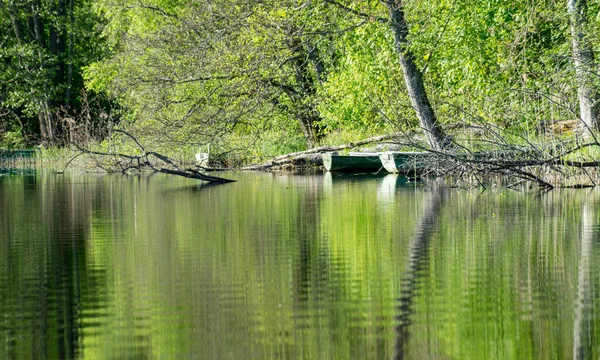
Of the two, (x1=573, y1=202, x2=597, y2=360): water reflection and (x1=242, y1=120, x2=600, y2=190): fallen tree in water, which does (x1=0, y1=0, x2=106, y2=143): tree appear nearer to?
(x1=242, y1=120, x2=600, y2=190): fallen tree in water

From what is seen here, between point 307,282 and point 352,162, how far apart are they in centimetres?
2030

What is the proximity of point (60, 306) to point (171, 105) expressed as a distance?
65.8 ft

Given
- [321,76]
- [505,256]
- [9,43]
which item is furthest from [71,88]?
[505,256]

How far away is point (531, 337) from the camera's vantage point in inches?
211

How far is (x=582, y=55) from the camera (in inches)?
685

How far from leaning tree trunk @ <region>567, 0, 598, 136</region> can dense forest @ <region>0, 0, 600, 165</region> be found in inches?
1.3

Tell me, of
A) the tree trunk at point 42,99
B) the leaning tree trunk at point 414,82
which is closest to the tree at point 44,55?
the tree trunk at point 42,99

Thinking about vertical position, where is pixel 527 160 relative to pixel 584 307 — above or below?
above

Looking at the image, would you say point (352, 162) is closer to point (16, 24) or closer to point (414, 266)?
point (414, 266)

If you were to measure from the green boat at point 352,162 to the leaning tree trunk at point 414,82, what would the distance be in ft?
14.8

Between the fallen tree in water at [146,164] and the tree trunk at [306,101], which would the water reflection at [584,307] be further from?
the tree trunk at [306,101]

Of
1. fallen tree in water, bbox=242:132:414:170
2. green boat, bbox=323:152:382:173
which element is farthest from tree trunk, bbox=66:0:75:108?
green boat, bbox=323:152:382:173

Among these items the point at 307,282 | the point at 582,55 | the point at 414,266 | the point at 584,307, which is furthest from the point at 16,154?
the point at 584,307

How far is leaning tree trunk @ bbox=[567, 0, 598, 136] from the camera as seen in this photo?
55.0 feet
